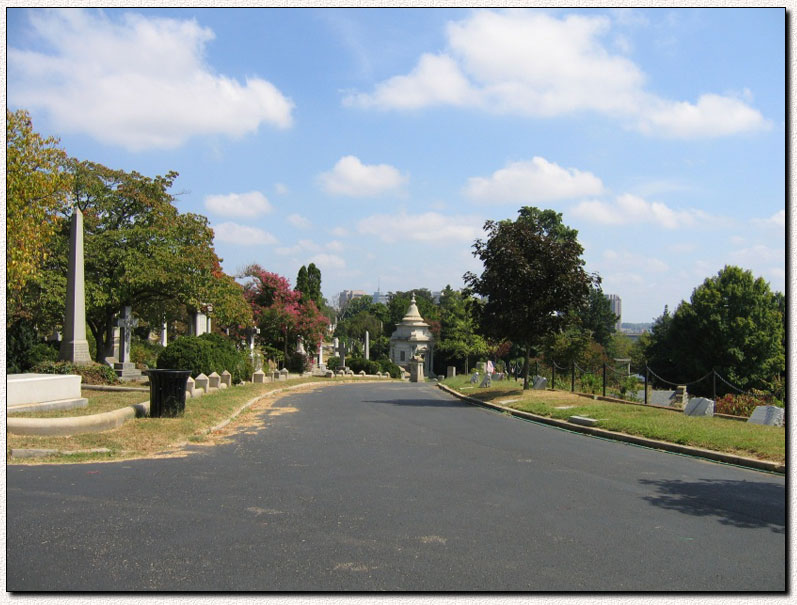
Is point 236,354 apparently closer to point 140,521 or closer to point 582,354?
point 582,354

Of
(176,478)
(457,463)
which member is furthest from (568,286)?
(176,478)

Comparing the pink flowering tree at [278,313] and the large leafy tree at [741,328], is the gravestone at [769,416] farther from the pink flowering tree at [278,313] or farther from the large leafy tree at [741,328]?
the pink flowering tree at [278,313]

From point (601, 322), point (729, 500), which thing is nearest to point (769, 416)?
point (729, 500)

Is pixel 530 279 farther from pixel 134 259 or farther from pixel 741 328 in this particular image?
pixel 134 259

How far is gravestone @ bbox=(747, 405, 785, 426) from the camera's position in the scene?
4072mm

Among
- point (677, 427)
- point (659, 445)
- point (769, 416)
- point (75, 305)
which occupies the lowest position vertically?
point (659, 445)

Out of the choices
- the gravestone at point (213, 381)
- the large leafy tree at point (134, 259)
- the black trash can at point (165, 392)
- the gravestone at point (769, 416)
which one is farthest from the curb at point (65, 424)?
the large leafy tree at point (134, 259)

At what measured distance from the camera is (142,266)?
24.1 meters

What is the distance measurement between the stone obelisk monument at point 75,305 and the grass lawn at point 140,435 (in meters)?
4.48

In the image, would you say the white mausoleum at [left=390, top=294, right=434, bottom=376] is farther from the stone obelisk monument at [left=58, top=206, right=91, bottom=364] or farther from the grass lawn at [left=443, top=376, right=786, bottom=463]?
the grass lawn at [left=443, top=376, right=786, bottom=463]

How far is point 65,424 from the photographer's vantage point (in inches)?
384

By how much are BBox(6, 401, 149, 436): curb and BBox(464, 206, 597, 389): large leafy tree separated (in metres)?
12.2

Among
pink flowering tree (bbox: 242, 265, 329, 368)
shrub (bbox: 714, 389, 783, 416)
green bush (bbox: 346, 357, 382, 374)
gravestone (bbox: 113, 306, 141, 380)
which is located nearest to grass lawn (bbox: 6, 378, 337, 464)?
shrub (bbox: 714, 389, 783, 416)

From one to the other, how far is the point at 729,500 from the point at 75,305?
18969 millimetres
